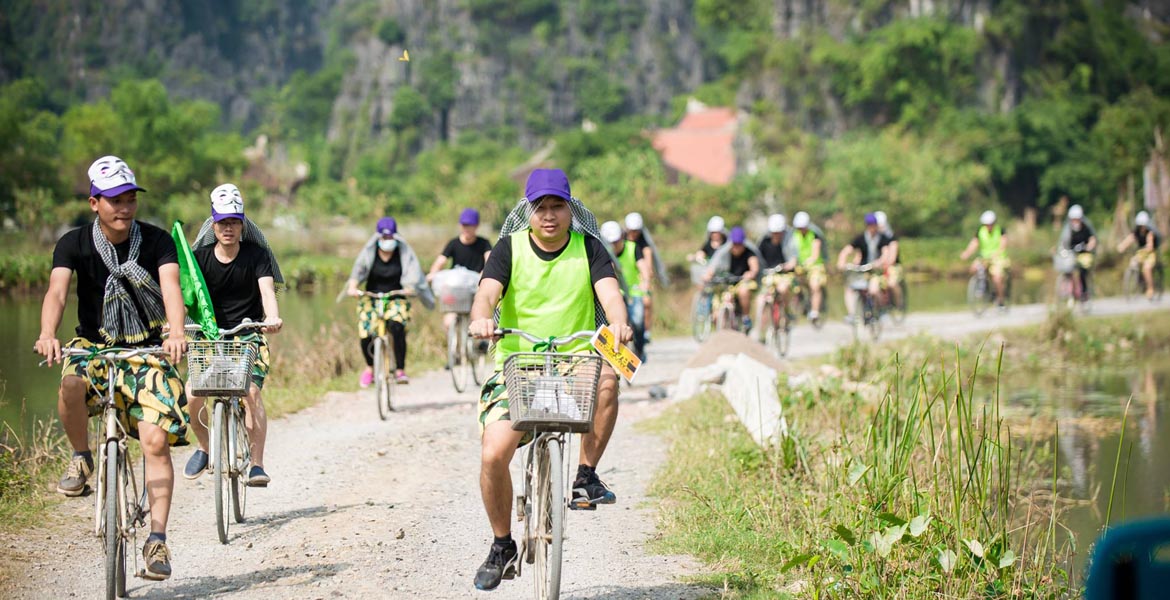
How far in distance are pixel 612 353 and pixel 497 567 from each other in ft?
3.46

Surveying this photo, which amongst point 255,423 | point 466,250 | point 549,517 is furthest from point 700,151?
point 549,517

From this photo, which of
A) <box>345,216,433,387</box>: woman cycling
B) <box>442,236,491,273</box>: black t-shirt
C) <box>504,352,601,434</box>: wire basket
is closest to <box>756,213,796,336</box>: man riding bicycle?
<box>442,236,491,273</box>: black t-shirt

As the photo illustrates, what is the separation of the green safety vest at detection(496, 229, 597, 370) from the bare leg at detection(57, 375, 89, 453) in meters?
1.99

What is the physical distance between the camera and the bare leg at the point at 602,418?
5.93 meters

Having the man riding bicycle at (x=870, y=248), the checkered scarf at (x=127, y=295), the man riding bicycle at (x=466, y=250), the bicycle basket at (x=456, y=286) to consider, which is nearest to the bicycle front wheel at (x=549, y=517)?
the checkered scarf at (x=127, y=295)

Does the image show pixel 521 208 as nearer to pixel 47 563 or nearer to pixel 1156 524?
pixel 47 563

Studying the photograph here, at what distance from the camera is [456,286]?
42.9 feet

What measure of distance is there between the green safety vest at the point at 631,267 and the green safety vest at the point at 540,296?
29.5 feet

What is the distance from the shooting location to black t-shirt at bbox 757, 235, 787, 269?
58.9ft

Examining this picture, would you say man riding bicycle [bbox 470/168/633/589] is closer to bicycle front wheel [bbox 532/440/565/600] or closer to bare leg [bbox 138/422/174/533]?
bicycle front wheel [bbox 532/440/565/600]

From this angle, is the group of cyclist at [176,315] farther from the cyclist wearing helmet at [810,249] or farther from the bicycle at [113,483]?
the cyclist wearing helmet at [810,249]

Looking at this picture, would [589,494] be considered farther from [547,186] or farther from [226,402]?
[226,402]

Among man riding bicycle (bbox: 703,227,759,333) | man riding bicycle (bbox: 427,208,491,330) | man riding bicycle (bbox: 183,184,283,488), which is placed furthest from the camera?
man riding bicycle (bbox: 703,227,759,333)

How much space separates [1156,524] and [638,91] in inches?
5683
